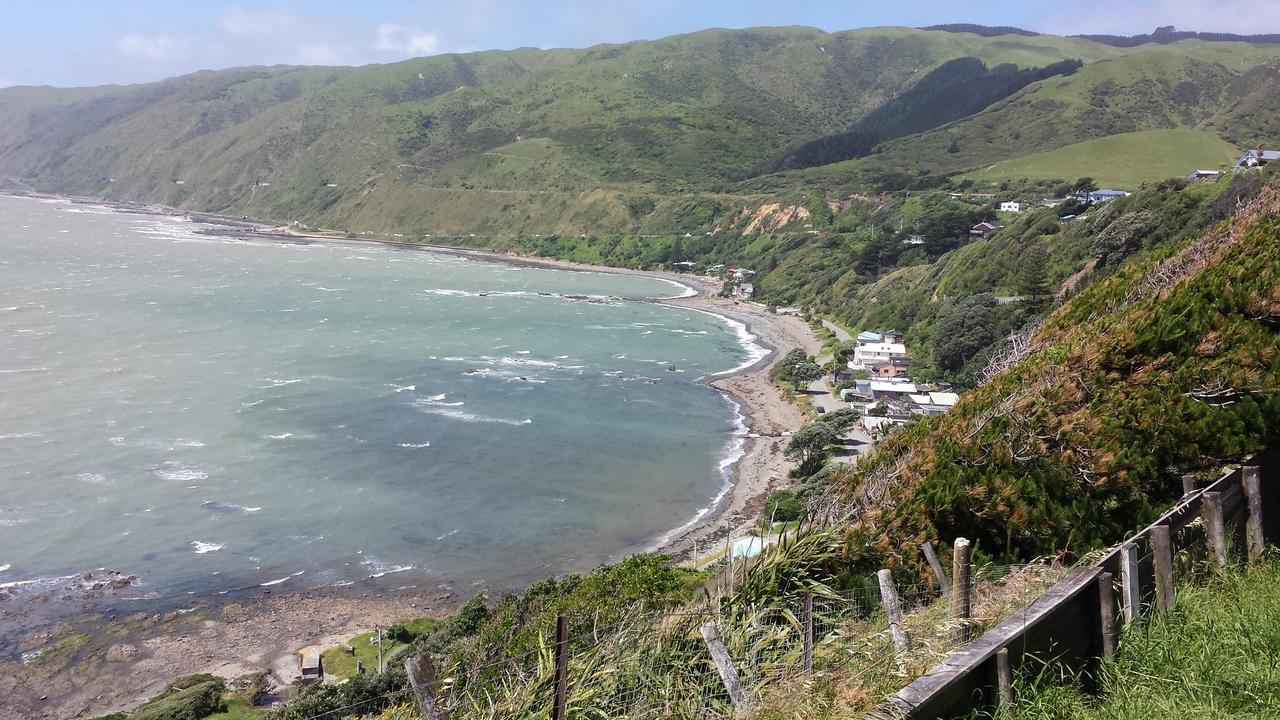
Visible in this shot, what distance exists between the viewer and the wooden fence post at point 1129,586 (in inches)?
164

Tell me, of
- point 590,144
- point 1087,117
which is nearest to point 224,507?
point 590,144

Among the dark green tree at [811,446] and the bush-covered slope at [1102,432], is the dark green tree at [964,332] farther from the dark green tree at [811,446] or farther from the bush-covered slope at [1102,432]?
the bush-covered slope at [1102,432]

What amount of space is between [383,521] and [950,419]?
869 inches

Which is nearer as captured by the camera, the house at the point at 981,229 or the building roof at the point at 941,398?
the building roof at the point at 941,398

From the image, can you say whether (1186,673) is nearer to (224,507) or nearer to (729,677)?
(729,677)

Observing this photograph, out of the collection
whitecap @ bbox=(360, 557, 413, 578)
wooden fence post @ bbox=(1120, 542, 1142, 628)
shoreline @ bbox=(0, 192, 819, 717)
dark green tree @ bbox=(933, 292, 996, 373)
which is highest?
wooden fence post @ bbox=(1120, 542, 1142, 628)

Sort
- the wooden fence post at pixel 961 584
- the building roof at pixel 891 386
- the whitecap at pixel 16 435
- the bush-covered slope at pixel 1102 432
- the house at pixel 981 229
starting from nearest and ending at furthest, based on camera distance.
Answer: the wooden fence post at pixel 961 584 < the bush-covered slope at pixel 1102 432 < the whitecap at pixel 16 435 < the building roof at pixel 891 386 < the house at pixel 981 229

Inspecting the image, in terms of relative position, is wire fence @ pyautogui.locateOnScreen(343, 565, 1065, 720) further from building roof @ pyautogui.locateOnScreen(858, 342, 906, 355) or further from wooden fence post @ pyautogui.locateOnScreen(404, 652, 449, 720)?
building roof @ pyautogui.locateOnScreen(858, 342, 906, 355)

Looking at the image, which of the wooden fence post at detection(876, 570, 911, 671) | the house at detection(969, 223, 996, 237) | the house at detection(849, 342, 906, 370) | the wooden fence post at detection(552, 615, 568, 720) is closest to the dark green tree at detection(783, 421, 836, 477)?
the house at detection(849, 342, 906, 370)

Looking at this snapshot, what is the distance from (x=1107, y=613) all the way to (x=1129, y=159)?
9981cm

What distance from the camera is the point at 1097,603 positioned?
158 inches

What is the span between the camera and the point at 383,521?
91.5ft

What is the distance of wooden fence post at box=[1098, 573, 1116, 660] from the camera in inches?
157

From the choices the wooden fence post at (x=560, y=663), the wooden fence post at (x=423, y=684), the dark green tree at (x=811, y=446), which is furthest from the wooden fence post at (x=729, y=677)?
the dark green tree at (x=811, y=446)
